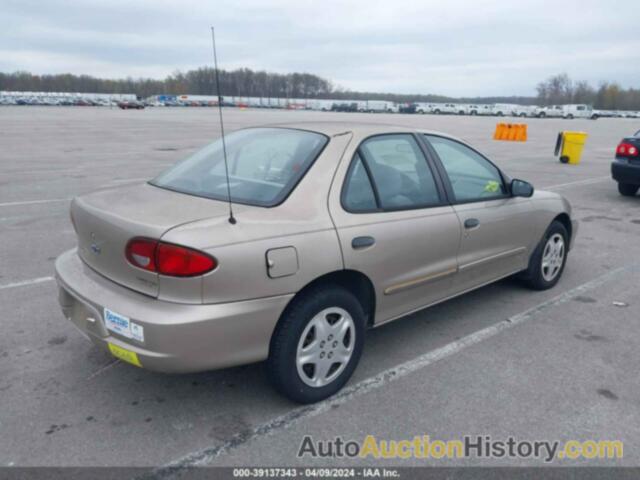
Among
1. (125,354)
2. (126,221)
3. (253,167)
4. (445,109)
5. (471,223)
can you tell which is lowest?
(445,109)

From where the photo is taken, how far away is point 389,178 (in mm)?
3477

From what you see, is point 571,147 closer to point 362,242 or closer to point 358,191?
point 358,191

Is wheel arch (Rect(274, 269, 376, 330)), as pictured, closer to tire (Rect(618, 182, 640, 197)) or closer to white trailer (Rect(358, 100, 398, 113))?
tire (Rect(618, 182, 640, 197))

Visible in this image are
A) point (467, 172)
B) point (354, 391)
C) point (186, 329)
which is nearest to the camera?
point (186, 329)

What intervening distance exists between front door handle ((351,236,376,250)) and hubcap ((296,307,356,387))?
0.37m

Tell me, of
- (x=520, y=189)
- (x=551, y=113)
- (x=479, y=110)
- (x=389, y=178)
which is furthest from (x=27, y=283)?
(x=479, y=110)

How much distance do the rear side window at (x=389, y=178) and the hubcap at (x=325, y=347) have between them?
0.65 metres

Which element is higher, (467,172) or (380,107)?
(467,172)

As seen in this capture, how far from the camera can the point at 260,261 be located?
2.63m

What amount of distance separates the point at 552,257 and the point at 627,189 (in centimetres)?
669

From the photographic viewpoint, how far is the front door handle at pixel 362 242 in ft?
9.93

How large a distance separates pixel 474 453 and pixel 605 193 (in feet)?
31.6

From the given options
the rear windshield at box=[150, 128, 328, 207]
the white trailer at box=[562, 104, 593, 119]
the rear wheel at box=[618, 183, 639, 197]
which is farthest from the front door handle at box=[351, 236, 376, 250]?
the white trailer at box=[562, 104, 593, 119]

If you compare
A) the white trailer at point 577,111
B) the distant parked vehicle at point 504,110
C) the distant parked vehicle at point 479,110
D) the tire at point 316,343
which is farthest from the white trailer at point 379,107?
the tire at point 316,343
